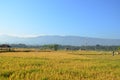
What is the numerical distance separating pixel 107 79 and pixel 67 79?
2363 mm

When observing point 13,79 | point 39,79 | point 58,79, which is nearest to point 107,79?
point 58,79

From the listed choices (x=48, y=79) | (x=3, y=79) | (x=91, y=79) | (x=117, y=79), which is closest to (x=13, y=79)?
(x=3, y=79)

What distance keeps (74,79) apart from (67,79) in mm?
392

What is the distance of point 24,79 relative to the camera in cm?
1399

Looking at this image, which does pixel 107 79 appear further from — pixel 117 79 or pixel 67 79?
pixel 67 79

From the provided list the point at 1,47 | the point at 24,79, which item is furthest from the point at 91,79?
the point at 1,47

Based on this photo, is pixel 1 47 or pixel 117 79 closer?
pixel 117 79

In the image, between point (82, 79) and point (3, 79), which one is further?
point (82, 79)

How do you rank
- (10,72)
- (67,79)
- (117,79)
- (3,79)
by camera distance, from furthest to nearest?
1. (10,72)
2. (117,79)
3. (67,79)
4. (3,79)

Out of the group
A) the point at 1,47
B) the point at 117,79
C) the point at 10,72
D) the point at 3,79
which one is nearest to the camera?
the point at 3,79

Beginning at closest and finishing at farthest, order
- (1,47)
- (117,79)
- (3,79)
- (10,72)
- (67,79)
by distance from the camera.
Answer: (3,79) < (67,79) < (117,79) < (10,72) < (1,47)

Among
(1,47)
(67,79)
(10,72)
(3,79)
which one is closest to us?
(3,79)

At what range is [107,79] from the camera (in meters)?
15.6

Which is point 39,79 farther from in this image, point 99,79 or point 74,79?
point 99,79
